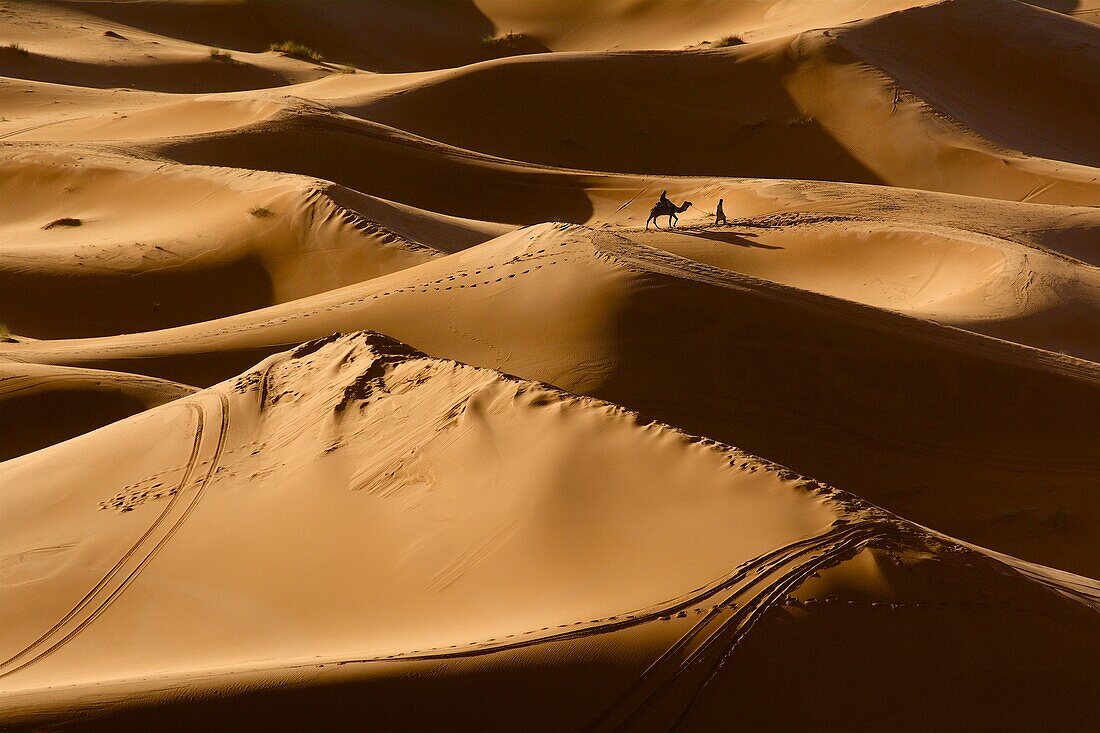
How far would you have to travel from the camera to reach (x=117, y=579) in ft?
17.8

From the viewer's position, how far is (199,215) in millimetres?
15859

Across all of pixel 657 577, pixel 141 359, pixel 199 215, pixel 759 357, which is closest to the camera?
pixel 657 577

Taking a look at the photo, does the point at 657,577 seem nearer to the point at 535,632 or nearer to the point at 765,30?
the point at 535,632

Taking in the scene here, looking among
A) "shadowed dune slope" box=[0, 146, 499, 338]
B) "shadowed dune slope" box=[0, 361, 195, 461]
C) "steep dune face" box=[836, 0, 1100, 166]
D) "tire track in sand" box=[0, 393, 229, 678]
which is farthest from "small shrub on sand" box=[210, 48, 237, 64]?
"tire track in sand" box=[0, 393, 229, 678]

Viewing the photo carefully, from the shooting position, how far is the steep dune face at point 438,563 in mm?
3998

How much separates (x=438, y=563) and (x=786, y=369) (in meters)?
5.01

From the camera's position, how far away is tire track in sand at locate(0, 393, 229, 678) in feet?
16.2

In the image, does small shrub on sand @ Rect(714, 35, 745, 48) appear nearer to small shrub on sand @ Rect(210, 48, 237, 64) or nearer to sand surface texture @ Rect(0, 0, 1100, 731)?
sand surface texture @ Rect(0, 0, 1100, 731)

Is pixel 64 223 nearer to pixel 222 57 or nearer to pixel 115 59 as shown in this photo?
pixel 115 59

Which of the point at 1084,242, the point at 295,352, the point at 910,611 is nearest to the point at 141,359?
the point at 295,352

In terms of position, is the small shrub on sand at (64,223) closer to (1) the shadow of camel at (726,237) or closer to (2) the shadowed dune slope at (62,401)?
(2) the shadowed dune slope at (62,401)

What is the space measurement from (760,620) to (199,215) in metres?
13.5

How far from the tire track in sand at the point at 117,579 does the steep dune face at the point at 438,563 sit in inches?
0.6

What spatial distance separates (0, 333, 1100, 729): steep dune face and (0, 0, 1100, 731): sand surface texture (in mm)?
21
